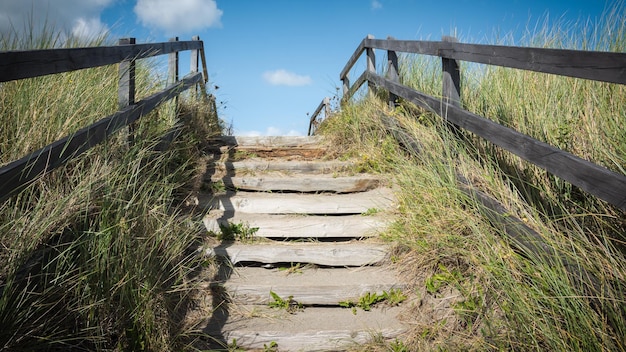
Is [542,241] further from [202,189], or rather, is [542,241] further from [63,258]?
[202,189]

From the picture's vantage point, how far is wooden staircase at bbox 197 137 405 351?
3.21 m

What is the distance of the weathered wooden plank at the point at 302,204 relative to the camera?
15.4ft

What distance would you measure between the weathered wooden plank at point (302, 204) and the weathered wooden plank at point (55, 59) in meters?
1.59

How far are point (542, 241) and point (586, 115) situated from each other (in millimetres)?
1244

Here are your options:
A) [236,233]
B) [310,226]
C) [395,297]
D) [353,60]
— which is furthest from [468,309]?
[353,60]

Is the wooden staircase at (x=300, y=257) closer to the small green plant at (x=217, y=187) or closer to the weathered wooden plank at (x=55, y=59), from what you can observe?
the small green plant at (x=217, y=187)

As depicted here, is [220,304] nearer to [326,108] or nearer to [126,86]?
[126,86]

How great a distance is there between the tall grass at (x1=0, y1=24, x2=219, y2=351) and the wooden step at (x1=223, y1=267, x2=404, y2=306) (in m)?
0.40

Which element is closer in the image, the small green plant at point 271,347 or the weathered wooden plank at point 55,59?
the weathered wooden plank at point 55,59

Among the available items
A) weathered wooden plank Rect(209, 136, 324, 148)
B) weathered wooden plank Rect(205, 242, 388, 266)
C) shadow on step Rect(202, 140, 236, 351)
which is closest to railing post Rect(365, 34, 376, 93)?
weathered wooden plank Rect(209, 136, 324, 148)

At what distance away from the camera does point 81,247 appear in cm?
258

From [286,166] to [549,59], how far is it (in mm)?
3477

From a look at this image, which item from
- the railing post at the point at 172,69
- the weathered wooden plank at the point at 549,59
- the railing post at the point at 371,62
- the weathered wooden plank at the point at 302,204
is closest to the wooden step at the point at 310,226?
the weathered wooden plank at the point at 302,204

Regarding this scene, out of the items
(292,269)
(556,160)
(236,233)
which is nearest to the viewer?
(556,160)
